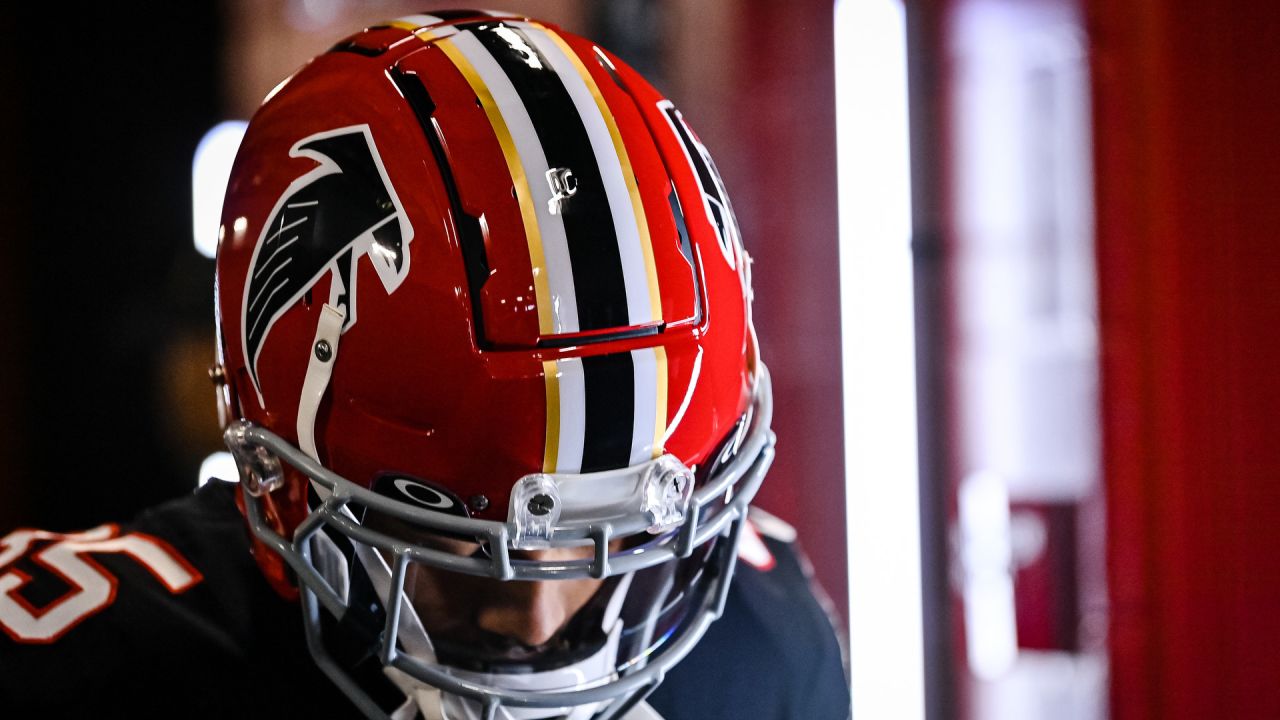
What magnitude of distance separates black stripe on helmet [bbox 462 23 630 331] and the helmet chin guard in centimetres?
11

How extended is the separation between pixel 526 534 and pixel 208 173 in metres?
1.72

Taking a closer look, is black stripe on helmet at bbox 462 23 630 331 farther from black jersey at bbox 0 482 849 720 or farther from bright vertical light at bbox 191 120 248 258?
bright vertical light at bbox 191 120 248 258

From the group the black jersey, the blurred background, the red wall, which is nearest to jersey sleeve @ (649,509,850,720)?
the black jersey

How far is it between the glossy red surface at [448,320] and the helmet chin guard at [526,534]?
0.02m

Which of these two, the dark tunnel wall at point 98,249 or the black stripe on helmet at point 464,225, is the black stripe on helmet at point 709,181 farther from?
the dark tunnel wall at point 98,249

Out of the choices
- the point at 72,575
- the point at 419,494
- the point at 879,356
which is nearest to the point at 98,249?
the point at 72,575

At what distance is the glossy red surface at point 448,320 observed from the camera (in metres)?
0.62

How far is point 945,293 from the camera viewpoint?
1627mm

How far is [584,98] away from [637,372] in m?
0.21

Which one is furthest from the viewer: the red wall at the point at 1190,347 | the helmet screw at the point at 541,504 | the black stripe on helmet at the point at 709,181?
the red wall at the point at 1190,347

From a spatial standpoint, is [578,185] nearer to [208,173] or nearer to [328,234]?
[328,234]

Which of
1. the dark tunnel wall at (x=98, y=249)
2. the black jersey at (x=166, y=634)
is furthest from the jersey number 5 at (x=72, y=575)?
the dark tunnel wall at (x=98, y=249)

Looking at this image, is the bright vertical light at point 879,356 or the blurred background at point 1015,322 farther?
the bright vertical light at point 879,356

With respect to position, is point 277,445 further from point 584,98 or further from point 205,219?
point 205,219
